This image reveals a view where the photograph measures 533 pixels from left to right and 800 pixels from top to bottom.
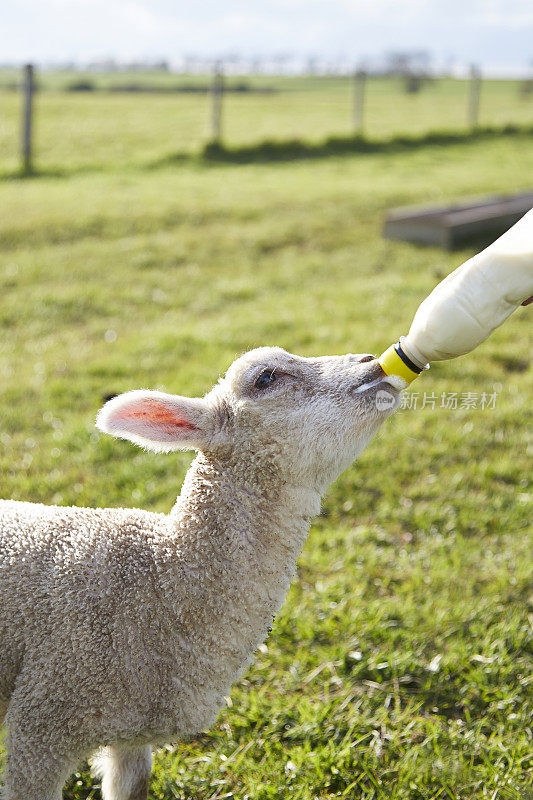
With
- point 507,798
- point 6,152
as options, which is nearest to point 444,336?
point 507,798

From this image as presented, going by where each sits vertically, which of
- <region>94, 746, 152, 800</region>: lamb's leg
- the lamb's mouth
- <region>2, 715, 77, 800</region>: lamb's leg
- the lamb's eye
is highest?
the lamb's mouth

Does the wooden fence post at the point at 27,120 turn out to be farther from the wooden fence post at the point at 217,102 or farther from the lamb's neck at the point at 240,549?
the lamb's neck at the point at 240,549

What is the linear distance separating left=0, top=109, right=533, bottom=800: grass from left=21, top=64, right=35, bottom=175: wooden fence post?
3.31m

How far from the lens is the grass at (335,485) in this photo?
2908 mm

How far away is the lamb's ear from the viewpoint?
223cm

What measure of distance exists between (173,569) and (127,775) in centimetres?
75

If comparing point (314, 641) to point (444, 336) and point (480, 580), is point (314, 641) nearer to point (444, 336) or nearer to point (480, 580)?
point (480, 580)

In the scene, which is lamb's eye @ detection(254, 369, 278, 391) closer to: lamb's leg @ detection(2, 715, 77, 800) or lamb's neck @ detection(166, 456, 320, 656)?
lamb's neck @ detection(166, 456, 320, 656)

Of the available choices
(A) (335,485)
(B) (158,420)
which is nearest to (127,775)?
(B) (158,420)

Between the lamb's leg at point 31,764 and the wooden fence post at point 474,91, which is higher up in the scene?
the wooden fence post at point 474,91

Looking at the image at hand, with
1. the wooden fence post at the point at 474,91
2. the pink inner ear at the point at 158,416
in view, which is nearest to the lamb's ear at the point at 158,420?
the pink inner ear at the point at 158,416

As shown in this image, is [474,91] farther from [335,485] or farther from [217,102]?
[335,485]

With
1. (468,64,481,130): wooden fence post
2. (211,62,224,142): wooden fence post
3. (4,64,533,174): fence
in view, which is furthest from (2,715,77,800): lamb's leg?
(468,64,481,130): wooden fence post

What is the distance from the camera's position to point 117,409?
2.23 meters
